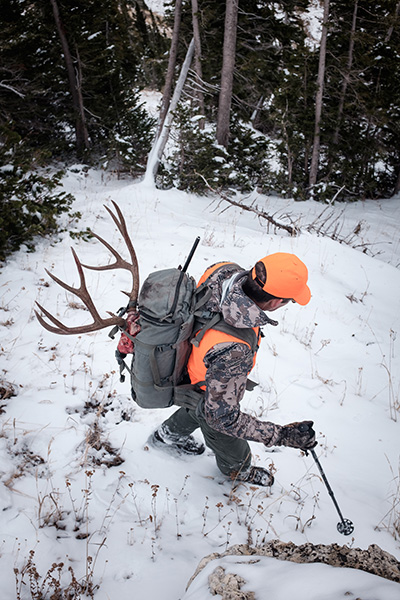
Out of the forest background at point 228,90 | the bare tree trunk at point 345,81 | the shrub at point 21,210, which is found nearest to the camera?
the shrub at point 21,210

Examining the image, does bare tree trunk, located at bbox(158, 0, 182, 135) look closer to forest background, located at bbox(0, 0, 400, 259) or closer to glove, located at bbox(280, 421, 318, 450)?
forest background, located at bbox(0, 0, 400, 259)

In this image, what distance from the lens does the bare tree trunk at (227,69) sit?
10.1 meters

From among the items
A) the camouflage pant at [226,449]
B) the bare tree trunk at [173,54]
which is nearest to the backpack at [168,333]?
the camouflage pant at [226,449]

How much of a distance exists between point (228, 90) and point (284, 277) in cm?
1093

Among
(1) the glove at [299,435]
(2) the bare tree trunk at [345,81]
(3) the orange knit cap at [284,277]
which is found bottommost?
(1) the glove at [299,435]

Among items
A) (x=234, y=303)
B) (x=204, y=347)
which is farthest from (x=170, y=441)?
(x=234, y=303)

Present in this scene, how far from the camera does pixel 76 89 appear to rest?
12.8m

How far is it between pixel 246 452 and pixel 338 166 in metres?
12.4

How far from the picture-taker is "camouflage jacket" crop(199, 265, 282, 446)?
216 cm

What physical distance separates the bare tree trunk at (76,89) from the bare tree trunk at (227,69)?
219 inches

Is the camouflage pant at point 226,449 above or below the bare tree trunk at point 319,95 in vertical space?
below

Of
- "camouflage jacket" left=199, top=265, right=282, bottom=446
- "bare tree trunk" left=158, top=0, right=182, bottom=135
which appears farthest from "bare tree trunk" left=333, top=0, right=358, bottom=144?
"camouflage jacket" left=199, top=265, right=282, bottom=446

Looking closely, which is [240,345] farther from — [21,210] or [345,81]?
[345,81]

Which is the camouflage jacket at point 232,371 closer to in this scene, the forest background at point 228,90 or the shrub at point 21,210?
the shrub at point 21,210
